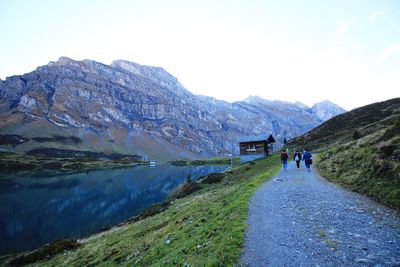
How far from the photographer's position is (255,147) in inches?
3376

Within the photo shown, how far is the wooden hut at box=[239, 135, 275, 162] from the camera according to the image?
8406 cm

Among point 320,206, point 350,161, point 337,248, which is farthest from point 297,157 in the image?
point 337,248

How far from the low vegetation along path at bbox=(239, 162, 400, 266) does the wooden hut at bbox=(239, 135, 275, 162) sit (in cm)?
6559

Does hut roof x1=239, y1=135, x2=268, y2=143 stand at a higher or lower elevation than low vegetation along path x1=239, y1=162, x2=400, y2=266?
higher

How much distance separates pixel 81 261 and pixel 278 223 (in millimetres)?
20882

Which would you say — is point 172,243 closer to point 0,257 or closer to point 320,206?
point 320,206

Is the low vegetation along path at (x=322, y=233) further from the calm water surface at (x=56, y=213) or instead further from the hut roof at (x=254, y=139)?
the hut roof at (x=254, y=139)

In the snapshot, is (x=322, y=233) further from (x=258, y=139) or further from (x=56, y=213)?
(x=258, y=139)

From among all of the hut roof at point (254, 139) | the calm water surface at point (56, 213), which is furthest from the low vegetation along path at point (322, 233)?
the hut roof at point (254, 139)

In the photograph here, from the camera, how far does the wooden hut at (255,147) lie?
276 ft

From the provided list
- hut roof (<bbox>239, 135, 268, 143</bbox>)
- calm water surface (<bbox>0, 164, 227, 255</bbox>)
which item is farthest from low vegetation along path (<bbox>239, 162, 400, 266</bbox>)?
hut roof (<bbox>239, 135, 268, 143</bbox>)

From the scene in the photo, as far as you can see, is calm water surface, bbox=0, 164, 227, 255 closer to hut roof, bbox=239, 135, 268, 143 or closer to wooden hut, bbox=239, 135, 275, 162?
wooden hut, bbox=239, 135, 275, 162

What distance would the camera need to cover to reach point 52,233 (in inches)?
1882

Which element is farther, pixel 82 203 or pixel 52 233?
pixel 82 203
